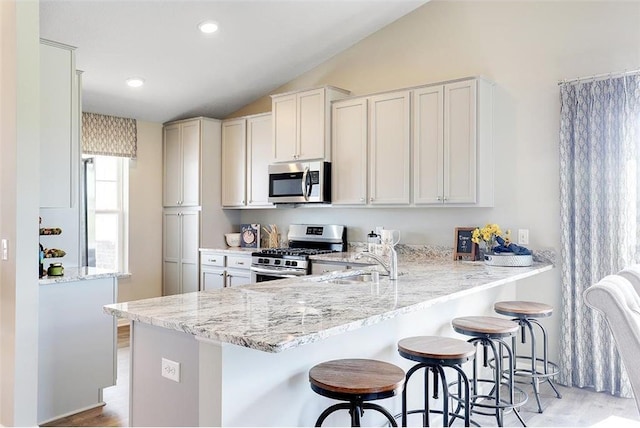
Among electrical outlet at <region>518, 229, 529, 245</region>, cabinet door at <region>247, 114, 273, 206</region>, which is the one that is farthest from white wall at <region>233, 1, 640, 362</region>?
cabinet door at <region>247, 114, 273, 206</region>

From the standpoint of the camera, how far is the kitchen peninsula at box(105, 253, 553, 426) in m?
1.63

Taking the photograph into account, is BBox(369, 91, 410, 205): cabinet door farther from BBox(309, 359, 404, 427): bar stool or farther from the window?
the window

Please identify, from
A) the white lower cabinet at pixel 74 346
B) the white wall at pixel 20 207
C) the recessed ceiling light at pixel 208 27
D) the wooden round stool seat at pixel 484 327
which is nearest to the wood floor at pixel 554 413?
the white lower cabinet at pixel 74 346

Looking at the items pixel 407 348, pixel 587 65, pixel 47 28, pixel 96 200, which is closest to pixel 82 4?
pixel 47 28

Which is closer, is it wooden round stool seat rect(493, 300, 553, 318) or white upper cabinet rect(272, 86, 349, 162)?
wooden round stool seat rect(493, 300, 553, 318)

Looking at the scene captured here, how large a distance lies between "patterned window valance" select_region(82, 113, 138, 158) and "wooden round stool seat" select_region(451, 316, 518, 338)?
428 cm

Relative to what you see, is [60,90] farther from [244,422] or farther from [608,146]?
[608,146]

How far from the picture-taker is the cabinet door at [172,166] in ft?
19.0

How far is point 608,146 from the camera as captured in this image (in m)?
3.52

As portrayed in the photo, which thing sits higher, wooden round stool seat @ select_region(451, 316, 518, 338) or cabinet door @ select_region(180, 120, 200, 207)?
cabinet door @ select_region(180, 120, 200, 207)

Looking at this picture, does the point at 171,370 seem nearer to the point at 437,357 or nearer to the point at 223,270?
the point at 437,357

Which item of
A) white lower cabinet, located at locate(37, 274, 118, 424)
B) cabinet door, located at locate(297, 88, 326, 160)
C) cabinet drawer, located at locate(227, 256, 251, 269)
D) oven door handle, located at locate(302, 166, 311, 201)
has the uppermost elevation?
cabinet door, located at locate(297, 88, 326, 160)

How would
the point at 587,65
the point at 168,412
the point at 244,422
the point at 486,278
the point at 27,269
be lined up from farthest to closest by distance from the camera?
the point at 587,65, the point at 486,278, the point at 27,269, the point at 168,412, the point at 244,422

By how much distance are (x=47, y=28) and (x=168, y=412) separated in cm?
315
